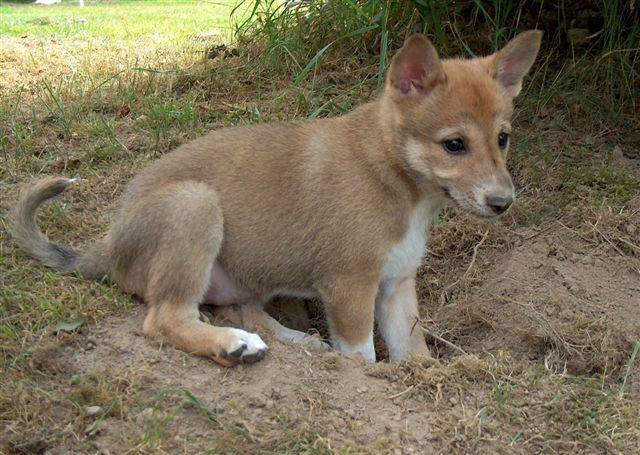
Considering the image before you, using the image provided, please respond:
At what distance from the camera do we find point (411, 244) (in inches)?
163

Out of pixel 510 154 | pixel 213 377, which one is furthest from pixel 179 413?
pixel 510 154

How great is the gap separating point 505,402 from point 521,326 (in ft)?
3.12

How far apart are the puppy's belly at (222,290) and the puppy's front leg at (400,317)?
813mm

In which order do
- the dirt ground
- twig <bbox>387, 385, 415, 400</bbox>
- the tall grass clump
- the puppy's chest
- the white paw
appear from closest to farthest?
the dirt ground, twig <bbox>387, 385, 415, 400</bbox>, the white paw, the puppy's chest, the tall grass clump

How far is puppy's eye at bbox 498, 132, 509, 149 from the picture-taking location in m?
3.96

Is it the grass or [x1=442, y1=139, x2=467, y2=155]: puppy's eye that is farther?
[x1=442, y1=139, x2=467, y2=155]: puppy's eye

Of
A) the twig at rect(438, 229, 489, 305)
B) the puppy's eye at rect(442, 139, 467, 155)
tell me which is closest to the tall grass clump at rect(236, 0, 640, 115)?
the twig at rect(438, 229, 489, 305)

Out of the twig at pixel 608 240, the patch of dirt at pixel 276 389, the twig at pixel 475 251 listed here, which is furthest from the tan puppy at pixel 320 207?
the twig at pixel 608 240

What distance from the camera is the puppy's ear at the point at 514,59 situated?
4164 mm

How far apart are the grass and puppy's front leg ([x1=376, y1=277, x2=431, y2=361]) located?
302 mm

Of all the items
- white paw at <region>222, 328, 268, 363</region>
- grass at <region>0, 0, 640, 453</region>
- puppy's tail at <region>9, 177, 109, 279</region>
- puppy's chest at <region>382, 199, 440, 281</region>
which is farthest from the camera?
puppy's tail at <region>9, 177, 109, 279</region>

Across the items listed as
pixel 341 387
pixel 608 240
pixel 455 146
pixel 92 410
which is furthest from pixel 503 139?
pixel 92 410

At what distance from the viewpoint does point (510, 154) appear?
586 centimetres

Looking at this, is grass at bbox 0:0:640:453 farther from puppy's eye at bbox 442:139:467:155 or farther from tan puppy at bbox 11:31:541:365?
puppy's eye at bbox 442:139:467:155
